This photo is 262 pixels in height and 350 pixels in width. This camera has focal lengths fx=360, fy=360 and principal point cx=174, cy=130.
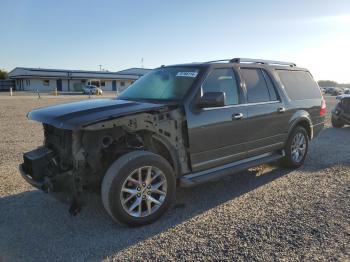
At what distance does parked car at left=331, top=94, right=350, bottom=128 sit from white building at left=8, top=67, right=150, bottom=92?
175 feet

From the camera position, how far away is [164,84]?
5289 mm

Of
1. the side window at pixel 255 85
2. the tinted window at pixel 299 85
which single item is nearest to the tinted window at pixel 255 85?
the side window at pixel 255 85

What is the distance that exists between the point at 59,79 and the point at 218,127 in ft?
225

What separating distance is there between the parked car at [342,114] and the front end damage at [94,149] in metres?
9.53

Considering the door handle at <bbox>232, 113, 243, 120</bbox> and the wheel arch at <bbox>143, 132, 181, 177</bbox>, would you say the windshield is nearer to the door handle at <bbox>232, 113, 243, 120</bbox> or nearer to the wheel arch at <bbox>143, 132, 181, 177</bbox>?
the wheel arch at <bbox>143, 132, 181, 177</bbox>

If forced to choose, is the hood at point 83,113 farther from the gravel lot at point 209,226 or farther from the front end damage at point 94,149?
the gravel lot at point 209,226

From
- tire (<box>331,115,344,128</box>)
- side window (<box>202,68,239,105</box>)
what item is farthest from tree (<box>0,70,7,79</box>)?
side window (<box>202,68,239,105</box>)

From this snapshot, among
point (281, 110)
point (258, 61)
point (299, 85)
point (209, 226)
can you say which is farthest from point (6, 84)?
point (209, 226)

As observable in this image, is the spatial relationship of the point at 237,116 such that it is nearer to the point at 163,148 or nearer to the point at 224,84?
the point at 224,84

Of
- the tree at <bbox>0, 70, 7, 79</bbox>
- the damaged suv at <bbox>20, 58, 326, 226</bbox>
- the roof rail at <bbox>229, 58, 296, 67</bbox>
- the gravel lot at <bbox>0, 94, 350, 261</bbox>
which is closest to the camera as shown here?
the gravel lot at <bbox>0, 94, 350, 261</bbox>

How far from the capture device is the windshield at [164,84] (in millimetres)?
4961

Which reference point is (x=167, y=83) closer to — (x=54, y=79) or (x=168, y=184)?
(x=168, y=184)

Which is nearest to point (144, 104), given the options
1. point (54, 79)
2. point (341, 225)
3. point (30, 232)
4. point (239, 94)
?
point (239, 94)

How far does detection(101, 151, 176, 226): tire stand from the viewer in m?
3.92
